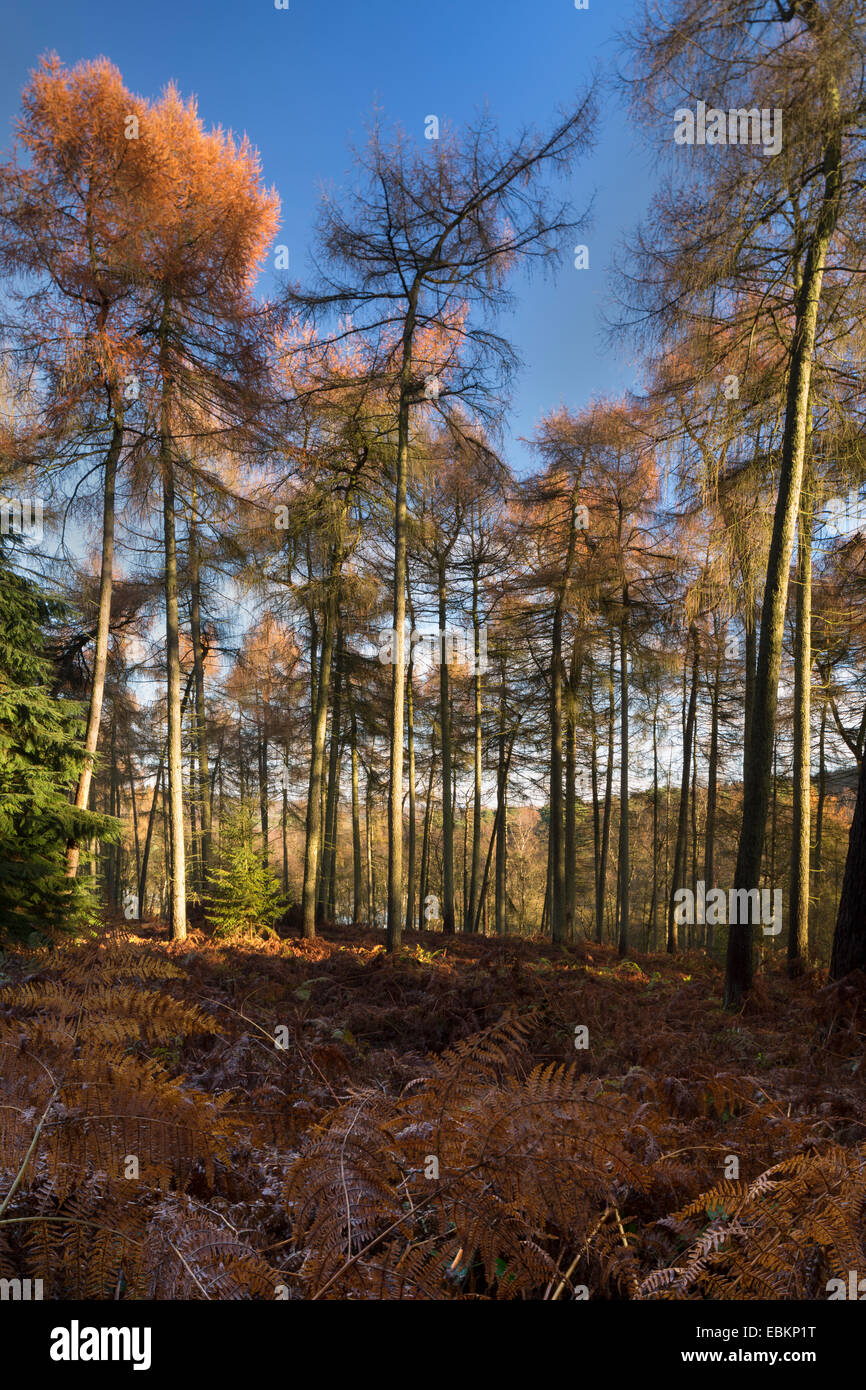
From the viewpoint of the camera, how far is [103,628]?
10.4 meters

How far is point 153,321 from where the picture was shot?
34.3 feet

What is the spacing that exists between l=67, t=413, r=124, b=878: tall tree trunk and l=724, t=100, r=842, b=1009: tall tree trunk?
8.47 m

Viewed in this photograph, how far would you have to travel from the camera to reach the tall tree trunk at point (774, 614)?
7.25 meters

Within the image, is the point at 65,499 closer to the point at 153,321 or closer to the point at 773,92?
the point at 153,321

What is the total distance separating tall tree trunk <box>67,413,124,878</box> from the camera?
32.3ft

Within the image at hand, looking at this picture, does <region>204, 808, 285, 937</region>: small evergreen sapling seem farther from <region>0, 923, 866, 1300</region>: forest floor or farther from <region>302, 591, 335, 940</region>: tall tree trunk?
<region>0, 923, 866, 1300</region>: forest floor

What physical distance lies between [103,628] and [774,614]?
9.15 metres

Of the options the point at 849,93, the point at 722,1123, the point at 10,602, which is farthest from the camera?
the point at 10,602

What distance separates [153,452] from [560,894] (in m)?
12.5

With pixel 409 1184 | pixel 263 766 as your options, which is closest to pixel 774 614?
pixel 409 1184

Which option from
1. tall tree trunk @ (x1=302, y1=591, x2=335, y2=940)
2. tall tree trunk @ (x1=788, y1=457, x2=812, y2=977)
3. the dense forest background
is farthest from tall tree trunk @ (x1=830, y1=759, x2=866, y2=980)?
tall tree trunk @ (x1=302, y1=591, x2=335, y2=940)

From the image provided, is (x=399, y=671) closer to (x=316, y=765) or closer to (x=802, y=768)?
(x=316, y=765)

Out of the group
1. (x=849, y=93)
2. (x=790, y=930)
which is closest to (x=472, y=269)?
(x=849, y=93)
